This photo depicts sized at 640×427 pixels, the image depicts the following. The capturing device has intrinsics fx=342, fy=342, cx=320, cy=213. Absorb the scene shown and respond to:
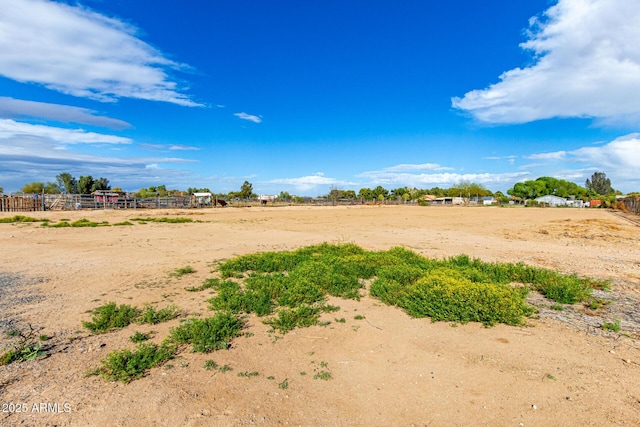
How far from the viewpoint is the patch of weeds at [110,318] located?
4.48 meters

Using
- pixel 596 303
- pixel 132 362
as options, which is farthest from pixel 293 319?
pixel 596 303

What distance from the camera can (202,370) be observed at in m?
3.56

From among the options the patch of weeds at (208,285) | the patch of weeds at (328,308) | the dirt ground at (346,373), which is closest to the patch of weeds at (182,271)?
the patch of weeds at (208,285)

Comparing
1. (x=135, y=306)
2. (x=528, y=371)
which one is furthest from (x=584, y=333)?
(x=135, y=306)

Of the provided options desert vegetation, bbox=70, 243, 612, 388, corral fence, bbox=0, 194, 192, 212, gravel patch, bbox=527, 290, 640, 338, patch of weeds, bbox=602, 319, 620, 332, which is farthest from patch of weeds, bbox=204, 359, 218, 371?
corral fence, bbox=0, 194, 192, 212

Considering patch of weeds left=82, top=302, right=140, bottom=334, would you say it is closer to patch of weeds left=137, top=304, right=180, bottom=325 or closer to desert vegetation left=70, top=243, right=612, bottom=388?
desert vegetation left=70, top=243, right=612, bottom=388

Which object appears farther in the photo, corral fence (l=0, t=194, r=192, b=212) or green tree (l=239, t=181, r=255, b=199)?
green tree (l=239, t=181, r=255, b=199)

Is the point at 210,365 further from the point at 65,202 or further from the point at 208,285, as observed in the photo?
the point at 65,202

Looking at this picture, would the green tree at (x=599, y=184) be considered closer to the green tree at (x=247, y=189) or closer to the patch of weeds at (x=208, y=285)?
the green tree at (x=247, y=189)

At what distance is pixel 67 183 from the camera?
186 feet

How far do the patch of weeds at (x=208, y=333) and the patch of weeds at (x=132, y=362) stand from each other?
0.25 m

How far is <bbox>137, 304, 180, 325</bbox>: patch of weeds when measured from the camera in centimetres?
476

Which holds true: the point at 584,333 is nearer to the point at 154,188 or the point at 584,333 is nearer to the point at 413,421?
the point at 413,421

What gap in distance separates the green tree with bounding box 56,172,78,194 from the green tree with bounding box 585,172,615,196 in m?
166
